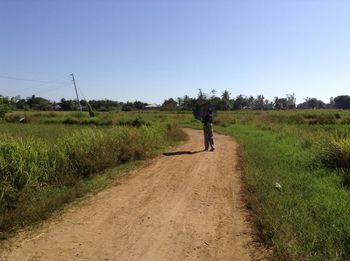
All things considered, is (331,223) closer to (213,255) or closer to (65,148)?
(213,255)

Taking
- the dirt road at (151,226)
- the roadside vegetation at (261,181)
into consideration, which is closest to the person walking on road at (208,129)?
the roadside vegetation at (261,181)

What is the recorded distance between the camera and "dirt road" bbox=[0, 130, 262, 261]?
552 centimetres

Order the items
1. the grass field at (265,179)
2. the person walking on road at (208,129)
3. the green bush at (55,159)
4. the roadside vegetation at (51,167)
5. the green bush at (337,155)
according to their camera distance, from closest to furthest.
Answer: the grass field at (265,179) < the roadside vegetation at (51,167) < the green bush at (55,159) < the green bush at (337,155) < the person walking on road at (208,129)

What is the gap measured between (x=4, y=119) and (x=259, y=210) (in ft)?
156

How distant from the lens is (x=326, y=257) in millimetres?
5086

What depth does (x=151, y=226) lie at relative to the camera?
6.59 metres

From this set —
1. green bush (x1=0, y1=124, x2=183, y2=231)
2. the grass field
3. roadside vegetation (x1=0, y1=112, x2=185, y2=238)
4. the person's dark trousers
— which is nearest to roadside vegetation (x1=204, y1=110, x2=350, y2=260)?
the grass field

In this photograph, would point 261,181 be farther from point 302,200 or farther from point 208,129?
point 208,129

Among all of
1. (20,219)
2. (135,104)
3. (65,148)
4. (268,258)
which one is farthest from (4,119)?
(135,104)

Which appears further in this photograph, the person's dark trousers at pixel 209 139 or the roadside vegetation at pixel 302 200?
the person's dark trousers at pixel 209 139

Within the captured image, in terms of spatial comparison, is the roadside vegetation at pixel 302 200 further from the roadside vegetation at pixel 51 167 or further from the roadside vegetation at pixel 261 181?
the roadside vegetation at pixel 51 167

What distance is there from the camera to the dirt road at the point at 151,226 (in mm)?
5516

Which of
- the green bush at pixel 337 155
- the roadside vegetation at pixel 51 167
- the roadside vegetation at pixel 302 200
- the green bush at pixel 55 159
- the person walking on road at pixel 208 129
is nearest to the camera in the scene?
the roadside vegetation at pixel 302 200

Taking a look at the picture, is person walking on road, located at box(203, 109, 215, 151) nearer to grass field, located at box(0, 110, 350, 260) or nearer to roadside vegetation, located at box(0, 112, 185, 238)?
grass field, located at box(0, 110, 350, 260)
